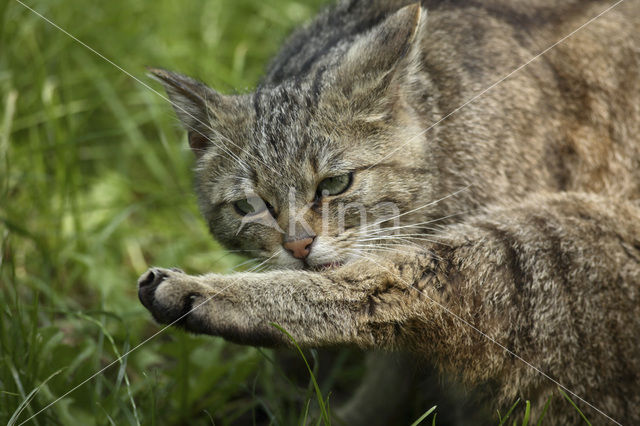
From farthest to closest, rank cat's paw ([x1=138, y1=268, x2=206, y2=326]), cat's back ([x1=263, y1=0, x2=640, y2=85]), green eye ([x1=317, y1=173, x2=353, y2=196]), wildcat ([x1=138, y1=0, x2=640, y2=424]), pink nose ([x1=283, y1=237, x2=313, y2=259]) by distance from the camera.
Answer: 1. cat's back ([x1=263, y1=0, x2=640, y2=85])
2. green eye ([x1=317, y1=173, x2=353, y2=196])
3. pink nose ([x1=283, y1=237, x2=313, y2=259])
4. wildcat ([x1=138, y1=0, x2=640, y2=424])
5. cat's paw ([x1=138, y1=268, x2=206, y2=326])

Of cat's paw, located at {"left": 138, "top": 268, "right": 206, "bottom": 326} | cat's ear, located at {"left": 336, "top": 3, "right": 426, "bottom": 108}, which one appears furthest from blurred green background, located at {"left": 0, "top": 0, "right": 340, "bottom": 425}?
cat's ear, located at {"left": 336, "top": 3, "right": 426, "bottom": 108}

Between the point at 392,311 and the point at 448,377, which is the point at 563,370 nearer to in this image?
the point at 448,377

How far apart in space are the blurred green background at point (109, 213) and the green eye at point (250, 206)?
254 mm

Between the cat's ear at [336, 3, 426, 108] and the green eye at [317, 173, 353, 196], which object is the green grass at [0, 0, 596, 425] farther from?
the cat's ear at [336, 3, 426, 108]

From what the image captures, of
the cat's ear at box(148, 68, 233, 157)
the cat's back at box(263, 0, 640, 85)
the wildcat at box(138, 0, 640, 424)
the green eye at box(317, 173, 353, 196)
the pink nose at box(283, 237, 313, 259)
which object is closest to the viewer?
the wildcat at box(138, 0, 640, 424)

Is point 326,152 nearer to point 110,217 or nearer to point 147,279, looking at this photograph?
point 147,279

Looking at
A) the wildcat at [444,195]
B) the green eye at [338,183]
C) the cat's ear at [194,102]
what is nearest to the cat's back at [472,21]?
the wildcat at [444,195]

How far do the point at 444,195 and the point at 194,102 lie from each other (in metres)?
1.16

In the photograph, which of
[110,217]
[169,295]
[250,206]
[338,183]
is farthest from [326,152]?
[110,217]

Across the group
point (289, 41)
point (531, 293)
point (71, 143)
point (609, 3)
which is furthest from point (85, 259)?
point (609, 3)

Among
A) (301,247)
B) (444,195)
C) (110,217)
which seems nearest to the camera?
(301,247)

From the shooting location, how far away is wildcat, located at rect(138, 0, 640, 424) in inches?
99.1

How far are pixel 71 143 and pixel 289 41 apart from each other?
1.38 meters

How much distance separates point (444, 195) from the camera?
297 cm
